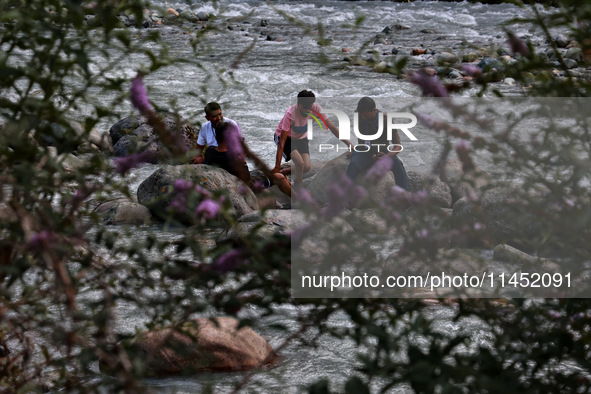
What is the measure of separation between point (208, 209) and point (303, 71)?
12205mm

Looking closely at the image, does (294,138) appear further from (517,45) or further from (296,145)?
(517,45)

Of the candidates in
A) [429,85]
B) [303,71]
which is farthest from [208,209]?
[303,71]

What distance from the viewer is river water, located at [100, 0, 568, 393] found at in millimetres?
3662

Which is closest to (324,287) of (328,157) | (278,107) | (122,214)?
(122,214)

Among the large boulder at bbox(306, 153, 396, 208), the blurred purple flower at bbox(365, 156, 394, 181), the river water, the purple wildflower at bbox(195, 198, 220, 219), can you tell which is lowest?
the river water

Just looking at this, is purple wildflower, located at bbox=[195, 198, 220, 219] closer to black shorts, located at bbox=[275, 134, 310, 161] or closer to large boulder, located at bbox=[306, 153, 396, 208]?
large boulder, located at bbox=[306, 153, 396, 208]

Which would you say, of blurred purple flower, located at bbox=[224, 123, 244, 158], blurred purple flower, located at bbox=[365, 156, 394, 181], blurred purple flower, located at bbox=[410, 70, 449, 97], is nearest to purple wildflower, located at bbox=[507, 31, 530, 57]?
blurred purple flower, located at bbox=[410, 70, 449, 97]

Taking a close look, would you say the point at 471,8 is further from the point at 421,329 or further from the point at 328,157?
the point at 421,329

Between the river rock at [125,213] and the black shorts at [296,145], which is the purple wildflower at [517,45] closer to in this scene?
the river rock at [125,213]

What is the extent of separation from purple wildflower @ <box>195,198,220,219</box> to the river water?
178 cm

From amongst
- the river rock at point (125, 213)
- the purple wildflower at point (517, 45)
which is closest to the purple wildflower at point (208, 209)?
the purple wildflower at point (517, 45)

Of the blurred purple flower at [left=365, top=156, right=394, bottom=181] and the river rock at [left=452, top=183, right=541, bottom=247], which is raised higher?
the blurred purple flower at [left=365, top=156, right=394, bottom=181]

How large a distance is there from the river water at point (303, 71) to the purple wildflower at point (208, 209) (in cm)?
178

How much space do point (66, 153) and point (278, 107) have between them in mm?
10094
